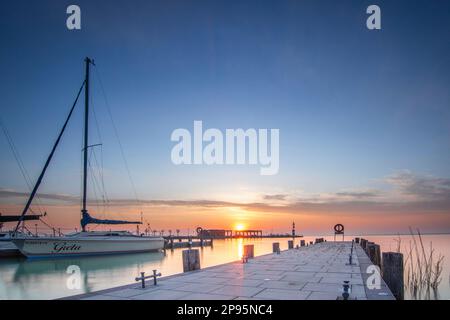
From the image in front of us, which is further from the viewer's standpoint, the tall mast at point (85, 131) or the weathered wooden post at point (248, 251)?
the tall mast at point (85, 131)

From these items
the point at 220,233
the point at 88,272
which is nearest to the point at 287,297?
the point at 88,272

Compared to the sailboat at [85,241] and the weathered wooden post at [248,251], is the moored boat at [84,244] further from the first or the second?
the weathered wooden post at [248,251]

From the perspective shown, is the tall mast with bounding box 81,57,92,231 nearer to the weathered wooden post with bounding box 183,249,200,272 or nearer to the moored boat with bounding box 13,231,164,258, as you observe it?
the moored boat with bounding box 13,231,164,258

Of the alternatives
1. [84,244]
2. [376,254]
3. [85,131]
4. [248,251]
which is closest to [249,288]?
[248,251]

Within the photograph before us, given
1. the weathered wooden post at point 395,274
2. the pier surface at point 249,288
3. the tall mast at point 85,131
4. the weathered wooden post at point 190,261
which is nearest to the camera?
the pier surface at point 249,288

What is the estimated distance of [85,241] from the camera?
120ft

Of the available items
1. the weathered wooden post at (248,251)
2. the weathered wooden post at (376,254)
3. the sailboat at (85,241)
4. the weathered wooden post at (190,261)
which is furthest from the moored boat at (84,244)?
the weathered wooden post at (376,254)

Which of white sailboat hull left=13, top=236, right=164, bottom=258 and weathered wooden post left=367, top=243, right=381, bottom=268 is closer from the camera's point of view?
weathered wooden post left=367, top=243, right=381, bottom=268

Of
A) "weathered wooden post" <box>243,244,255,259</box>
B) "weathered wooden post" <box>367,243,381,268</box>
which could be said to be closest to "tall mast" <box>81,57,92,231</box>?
"weathered wooden post" <box>243,244,255,259</box>

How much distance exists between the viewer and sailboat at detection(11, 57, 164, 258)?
108 feet

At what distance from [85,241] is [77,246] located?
3.16 feet

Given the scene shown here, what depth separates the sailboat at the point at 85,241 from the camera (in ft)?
108
